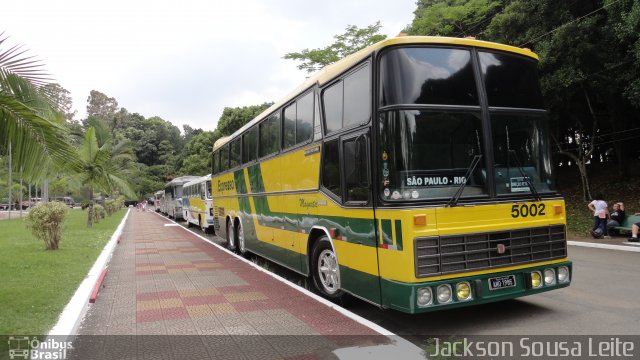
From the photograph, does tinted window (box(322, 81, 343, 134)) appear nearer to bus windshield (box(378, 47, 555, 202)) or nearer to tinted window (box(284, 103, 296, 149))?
bus windshield (box(378, 47, 555, 202))

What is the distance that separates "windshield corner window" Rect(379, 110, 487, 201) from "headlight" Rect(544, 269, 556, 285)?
1.29 metres

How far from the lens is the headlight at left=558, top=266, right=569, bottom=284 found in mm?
5562

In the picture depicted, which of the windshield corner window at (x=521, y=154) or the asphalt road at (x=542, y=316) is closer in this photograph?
the asphalt road at (x=542, y=316)

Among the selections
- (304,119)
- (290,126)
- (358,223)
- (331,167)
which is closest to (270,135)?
(290,126)

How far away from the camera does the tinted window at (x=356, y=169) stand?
540 centimetres

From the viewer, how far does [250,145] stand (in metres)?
10.9

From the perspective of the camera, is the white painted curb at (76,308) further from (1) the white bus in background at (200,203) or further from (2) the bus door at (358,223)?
(1) the white bus in background at (200,203)

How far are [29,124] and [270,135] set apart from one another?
169 inches

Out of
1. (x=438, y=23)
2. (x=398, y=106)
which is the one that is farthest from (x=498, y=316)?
(x=438, y=23)

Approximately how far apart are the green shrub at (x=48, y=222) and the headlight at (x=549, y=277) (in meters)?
12.1

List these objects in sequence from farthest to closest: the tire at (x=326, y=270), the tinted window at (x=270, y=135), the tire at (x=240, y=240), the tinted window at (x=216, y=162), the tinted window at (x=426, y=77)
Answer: the tinted window at (x=216, y=162) → the tire at (x=240, y=240) → the tinted window at (x=270, y=135) → the tire at (x=326, y=270) → the tinted window at (x=426, y=77)

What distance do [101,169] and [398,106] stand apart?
2140cm

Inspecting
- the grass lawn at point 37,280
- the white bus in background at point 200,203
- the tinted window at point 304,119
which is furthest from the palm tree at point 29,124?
the white bus in background at point 200,203

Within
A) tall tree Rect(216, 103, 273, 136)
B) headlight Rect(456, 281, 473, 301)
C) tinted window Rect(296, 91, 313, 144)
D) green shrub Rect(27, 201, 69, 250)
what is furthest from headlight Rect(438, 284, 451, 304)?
tall tree Rect(216, 103, 273, 136)
